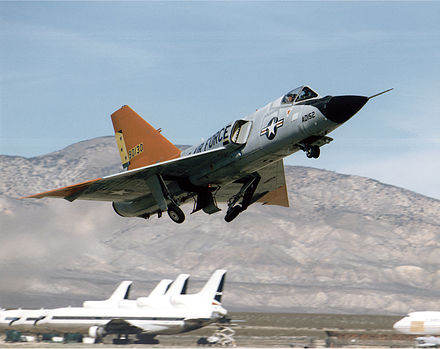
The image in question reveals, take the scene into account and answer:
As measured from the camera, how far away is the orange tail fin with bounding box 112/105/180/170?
1383 inches

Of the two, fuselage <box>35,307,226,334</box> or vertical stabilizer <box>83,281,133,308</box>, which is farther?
vertical stabilizer <box>83,281,133,308</box>

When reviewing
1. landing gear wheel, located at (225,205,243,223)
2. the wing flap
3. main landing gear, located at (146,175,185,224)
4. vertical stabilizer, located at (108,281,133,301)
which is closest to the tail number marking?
the wing flap

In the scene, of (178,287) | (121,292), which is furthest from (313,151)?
(121,292)

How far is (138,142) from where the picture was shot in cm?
3628

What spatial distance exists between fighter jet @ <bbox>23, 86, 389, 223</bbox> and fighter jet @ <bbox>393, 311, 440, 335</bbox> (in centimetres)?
3966

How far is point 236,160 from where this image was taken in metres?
28.8

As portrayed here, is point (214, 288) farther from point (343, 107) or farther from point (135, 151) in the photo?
point (343, 107)

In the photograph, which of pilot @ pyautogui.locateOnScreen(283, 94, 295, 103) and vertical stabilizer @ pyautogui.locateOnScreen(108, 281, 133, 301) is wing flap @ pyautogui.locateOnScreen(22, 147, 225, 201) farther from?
vertical stabilizer @ pyautogui.locateOnScreen(108, 281, 133, 301)

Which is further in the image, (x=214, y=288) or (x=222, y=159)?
(x=214, y=288)

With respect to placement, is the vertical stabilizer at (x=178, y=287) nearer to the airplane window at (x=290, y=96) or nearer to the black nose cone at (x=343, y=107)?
the airplane window at (x=290, y=96)

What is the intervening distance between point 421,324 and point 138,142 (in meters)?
44.8

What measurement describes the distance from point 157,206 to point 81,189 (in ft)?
12.7

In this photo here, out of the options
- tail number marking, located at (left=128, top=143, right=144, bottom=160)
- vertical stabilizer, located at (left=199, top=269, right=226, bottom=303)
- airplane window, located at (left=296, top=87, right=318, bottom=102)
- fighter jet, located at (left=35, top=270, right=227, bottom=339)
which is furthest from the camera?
vertical stabilizer, located at (left=199, top=269, right=226, bottom=303)

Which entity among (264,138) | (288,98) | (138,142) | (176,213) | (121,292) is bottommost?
(176,213)
